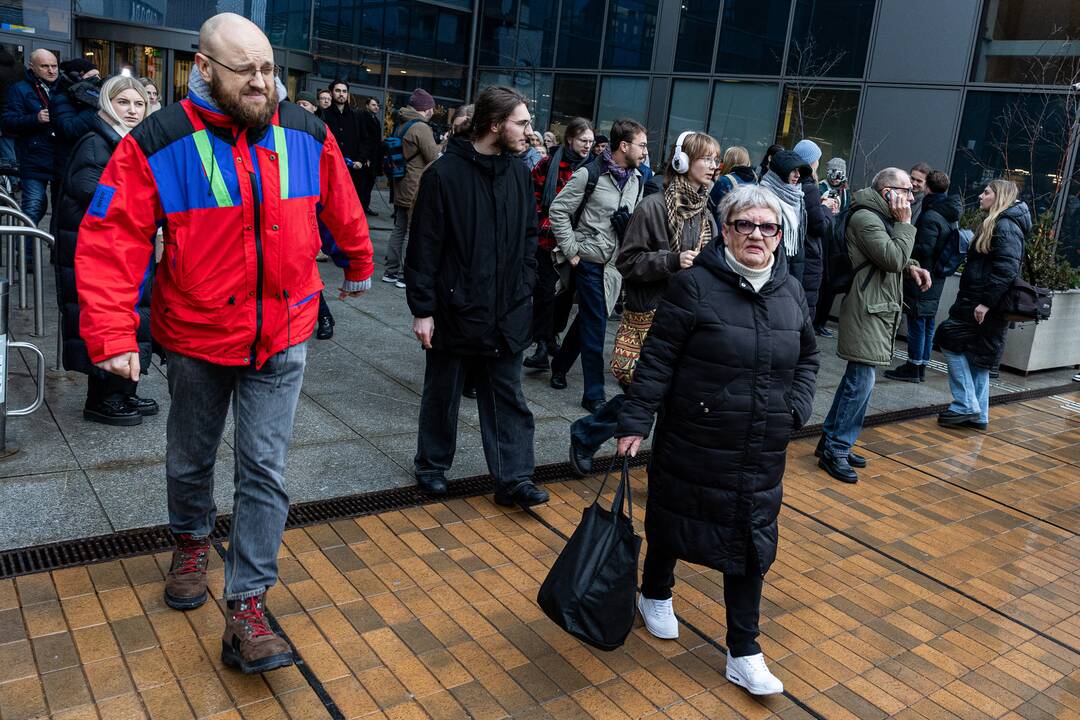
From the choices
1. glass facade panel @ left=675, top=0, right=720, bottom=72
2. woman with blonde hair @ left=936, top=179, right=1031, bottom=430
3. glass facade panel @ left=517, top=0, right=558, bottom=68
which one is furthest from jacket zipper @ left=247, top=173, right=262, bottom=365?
glass facade panel @ left=517, top=0, right=558, bottom=68

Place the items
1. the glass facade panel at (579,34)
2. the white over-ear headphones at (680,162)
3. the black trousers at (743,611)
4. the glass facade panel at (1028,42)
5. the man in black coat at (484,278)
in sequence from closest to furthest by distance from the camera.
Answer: the black trousers at (743,611) → the man in black coat at (484,278) → the white over-ear headphones at (680,162) → the glass facade panel at (1028,42) → the glass facade panel at (579,34)

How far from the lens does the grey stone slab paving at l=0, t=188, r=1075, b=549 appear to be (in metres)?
4.20

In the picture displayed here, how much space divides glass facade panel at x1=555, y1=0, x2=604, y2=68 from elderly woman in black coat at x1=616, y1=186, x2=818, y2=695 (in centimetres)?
1735

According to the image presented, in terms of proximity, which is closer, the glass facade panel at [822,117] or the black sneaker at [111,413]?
the black sneaker at [111,413]

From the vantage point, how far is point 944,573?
473 cm

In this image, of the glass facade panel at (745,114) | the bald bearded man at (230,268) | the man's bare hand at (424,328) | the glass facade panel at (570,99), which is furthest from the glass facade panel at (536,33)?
the bald bearded man at (230,268)

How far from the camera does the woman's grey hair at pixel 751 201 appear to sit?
11.0ft

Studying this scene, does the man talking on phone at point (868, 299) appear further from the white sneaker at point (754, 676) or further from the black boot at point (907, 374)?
the black boot at point (907, 374)

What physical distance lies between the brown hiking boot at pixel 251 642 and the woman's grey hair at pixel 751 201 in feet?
7.05

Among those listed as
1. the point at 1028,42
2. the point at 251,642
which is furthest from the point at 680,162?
the point at 1028,42

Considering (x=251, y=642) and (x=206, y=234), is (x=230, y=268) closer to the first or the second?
(x=206, y=234)

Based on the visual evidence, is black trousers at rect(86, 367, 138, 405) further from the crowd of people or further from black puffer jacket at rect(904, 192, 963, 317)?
black puffer jacket at rect(904, 192, 963, 317)

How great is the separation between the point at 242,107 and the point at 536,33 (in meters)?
19.5

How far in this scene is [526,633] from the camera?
12.0 ft
